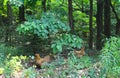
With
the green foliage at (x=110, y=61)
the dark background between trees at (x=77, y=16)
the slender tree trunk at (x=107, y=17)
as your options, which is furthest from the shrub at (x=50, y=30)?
the slender tree trunk at (x=107, y=17)

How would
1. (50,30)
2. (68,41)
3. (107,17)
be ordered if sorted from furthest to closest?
1. (107,17)
2. (68,41)
3. (50,30)

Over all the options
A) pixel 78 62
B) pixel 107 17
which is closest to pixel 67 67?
pixel 78 62

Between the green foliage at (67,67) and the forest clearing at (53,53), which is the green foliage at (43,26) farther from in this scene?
the green foliage at (67,67)

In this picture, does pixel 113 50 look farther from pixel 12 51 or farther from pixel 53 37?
pixel 12 51

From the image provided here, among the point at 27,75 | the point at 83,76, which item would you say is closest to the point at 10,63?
the point at 27,75

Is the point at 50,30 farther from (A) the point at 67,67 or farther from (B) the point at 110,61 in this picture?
(B) the point at 110,61

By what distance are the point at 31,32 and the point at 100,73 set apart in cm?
262

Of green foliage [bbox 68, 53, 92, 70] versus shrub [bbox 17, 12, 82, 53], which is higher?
shrub [bbox 17, 12, 82, 53]

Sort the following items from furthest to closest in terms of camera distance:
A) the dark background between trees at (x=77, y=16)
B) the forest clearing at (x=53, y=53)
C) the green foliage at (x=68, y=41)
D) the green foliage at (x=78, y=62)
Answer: the dark background between trees at (x=77, y=16) < the green foliage at (x=68, y=41) < the green foliage at (x=78, y=62) < the forest clearing at (x=53, y=53)

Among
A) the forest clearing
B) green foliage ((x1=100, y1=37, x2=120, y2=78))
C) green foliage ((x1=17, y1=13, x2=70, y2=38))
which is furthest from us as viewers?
green foliage ((x1=17, y1=13, x2=70, y2=38))

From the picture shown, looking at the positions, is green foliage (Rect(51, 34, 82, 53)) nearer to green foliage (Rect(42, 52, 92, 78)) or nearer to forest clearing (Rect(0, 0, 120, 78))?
forest clearing (Rect(0, 0, 120, 78))

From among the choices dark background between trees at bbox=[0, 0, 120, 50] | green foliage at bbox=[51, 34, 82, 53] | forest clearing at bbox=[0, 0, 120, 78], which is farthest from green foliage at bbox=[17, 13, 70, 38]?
dark background between trees at bbox=[0, 0, 120, 50]

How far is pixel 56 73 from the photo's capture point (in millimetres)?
6434

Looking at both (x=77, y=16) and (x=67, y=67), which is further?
(x=77, y=16)
